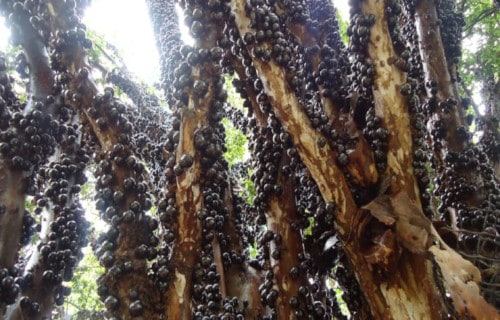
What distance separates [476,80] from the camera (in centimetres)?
616

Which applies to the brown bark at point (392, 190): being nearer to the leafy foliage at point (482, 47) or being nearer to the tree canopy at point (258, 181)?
the tree canopy at point (258, 181)

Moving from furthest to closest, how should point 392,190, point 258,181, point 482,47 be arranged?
point 482,47 → point 258,181 → point 392,190

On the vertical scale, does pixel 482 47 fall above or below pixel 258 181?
above

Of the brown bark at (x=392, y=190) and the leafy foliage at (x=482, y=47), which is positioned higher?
the leafy foliage at (x=482, y=47)

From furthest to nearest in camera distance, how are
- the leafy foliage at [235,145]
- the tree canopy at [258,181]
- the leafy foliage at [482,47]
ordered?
the leafy foliage at [235,145] < the leafy foliage at [482,47] < the tree canopy at [258,181]

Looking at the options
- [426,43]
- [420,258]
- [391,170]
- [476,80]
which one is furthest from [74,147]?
[476,80]

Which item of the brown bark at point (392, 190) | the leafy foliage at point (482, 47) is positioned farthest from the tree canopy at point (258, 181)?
the leafy foliage at point (482, 47)

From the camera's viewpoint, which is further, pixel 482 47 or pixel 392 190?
pixel 482 47

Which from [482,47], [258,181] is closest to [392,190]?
[258,181]

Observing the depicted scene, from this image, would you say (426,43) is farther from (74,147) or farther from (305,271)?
(74,147)

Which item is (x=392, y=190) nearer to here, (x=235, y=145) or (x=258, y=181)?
(x=258, y=181)

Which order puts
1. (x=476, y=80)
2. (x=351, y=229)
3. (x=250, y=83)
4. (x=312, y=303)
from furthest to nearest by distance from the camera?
(x=476, y=80), (x=250, y=83), (x=312, y=303), (x=351, y=229)

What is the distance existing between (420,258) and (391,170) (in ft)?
1.81

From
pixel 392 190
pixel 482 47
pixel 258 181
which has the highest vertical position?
pixel 482 47
